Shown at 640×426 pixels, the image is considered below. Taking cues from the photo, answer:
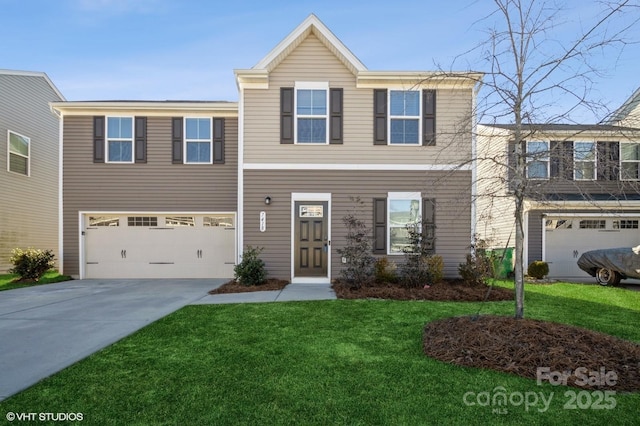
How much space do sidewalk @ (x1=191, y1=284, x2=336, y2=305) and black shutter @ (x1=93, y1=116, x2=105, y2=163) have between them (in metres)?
6.53

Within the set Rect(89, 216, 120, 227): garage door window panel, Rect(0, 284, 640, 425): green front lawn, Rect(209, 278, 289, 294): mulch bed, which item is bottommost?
Rect(209, 278, 289, 294): mulch bed

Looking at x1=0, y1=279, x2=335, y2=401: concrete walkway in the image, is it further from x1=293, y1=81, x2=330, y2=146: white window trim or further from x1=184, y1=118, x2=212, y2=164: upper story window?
x1=293, y1=81, x2=330, y2=146: white window trim

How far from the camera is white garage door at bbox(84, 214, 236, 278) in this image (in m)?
11.8

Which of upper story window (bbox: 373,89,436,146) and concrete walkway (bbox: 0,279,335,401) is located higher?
upper story window (bbox: 373,89,436,146)

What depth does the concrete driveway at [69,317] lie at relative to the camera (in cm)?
416

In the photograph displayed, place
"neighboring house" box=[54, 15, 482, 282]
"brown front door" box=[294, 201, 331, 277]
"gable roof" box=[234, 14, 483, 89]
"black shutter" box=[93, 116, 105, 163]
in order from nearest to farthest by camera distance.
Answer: "gable roof" box=[234, 14, 483, 89], "neighboring house" box=[54, 15, 482, 282], "brown front door" box=[294, 201, 331, 277], "black shutter" box=[93, 116, 105, 163]

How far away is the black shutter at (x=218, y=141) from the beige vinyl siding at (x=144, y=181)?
161 millimetres

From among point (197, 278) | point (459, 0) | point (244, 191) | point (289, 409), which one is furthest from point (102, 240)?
point (459, 0)

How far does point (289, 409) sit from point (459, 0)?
218 inches

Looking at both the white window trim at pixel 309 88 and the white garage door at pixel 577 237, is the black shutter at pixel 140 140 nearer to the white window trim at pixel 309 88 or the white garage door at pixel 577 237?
the white window trim at pixel 309 88

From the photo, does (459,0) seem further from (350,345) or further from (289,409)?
(289,409)

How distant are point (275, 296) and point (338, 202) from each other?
3.39m

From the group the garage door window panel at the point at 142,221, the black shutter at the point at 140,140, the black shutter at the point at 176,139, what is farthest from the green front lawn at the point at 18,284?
the black shutter at the point at 176,139

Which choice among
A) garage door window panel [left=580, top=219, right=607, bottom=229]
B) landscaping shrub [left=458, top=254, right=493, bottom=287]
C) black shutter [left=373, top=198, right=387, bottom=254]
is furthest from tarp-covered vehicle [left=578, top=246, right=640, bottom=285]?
black shutter [left=373, top=198, right=387, bottom=254]
